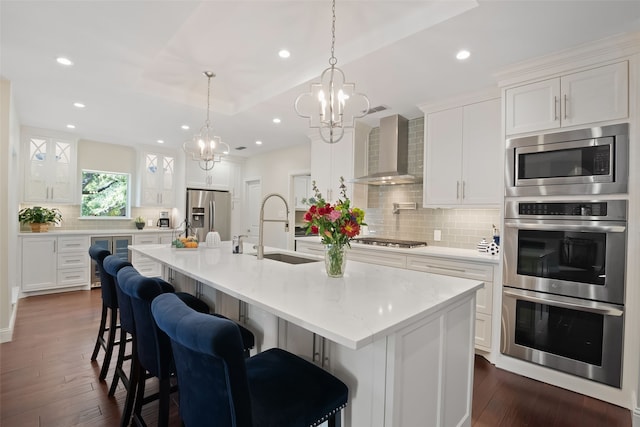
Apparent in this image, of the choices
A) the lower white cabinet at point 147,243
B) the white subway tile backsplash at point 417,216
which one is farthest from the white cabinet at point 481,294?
the lower white cabinet at point 147,243

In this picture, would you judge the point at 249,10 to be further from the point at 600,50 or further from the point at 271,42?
the point at 600,50

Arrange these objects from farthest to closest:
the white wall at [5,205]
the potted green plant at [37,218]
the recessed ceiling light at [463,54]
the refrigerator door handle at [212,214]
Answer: the refrigerator door handle at [212,214], the potted green plant at [37,218], the white wall at [5,205], the recessed ceiling light at [463,54]

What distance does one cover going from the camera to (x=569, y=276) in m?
2.45

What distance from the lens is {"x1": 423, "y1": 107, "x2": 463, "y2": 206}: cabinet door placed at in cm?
340

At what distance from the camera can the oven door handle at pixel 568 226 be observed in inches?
88.4

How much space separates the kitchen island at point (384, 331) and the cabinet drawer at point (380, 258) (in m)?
1.52

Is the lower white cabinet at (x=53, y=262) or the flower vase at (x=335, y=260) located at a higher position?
the flower vase at (x=335, y=260)

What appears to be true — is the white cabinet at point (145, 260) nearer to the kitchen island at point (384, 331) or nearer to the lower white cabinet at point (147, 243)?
the lower white cabinet at point (147, 243)

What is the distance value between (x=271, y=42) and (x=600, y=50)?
2559mm

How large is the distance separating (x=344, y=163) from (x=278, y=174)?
2071 millimetres

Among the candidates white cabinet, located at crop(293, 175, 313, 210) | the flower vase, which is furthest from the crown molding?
white cabinet, located at crop(293, 175, 313, 210)

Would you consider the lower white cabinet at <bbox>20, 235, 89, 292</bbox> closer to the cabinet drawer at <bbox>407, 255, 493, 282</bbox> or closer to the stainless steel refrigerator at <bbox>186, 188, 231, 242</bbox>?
the stainless steel refrigerator at <bbox>186, 188, 231, 242</bbox>

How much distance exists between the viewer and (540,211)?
2582 mm

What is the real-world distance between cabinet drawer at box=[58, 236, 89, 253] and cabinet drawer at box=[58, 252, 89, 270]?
6cm
